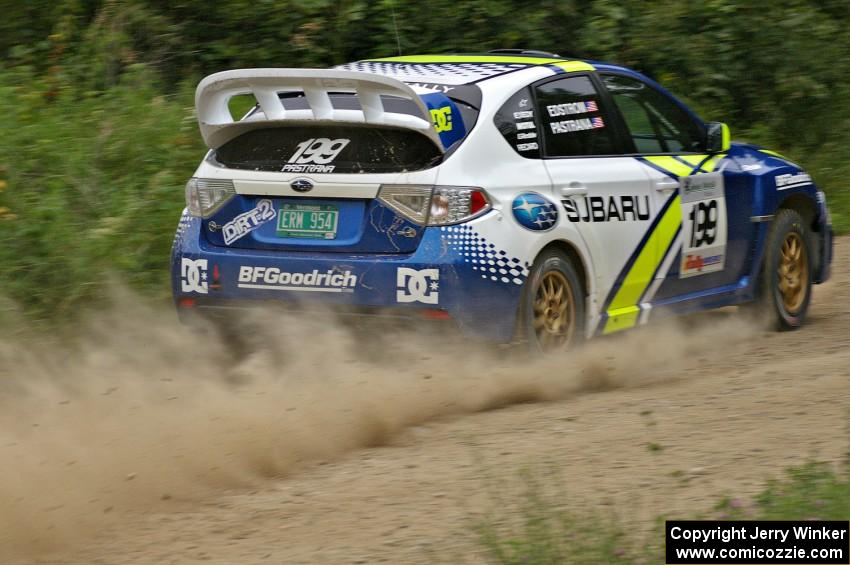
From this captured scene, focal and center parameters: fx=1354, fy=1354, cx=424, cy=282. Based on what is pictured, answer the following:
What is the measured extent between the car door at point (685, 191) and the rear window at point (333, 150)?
1701mm

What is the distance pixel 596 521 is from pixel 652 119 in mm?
4255

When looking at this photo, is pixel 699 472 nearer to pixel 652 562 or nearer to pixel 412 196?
pixel 652 562

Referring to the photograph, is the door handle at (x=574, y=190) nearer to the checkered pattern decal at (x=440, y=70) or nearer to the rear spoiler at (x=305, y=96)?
the checkered pattern decal at (x=440, y=70)

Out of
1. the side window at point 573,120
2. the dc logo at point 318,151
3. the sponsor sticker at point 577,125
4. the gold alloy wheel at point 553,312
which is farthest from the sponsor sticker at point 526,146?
the dc logo at point 318,151

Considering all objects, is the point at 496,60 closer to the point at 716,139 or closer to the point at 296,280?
the point at 716,139

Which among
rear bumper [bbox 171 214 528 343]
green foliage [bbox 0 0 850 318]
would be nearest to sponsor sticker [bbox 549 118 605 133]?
rear bumper [bbox 171 214 528 343]

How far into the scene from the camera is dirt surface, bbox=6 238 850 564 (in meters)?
4.55

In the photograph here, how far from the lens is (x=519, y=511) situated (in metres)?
4.35

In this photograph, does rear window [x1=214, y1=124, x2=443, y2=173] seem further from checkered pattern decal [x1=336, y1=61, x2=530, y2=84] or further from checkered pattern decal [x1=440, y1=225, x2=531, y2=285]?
checkered pattern decal [x1=336, y1=61, x2=530, y2=84]

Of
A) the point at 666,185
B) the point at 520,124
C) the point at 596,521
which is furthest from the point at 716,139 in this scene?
the point at 596,521

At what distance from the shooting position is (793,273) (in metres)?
8.98

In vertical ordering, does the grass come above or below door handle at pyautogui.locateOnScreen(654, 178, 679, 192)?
above

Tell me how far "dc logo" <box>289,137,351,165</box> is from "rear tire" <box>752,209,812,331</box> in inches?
131

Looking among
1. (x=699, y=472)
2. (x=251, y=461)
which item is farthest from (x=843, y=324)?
(x=251, y=461)
